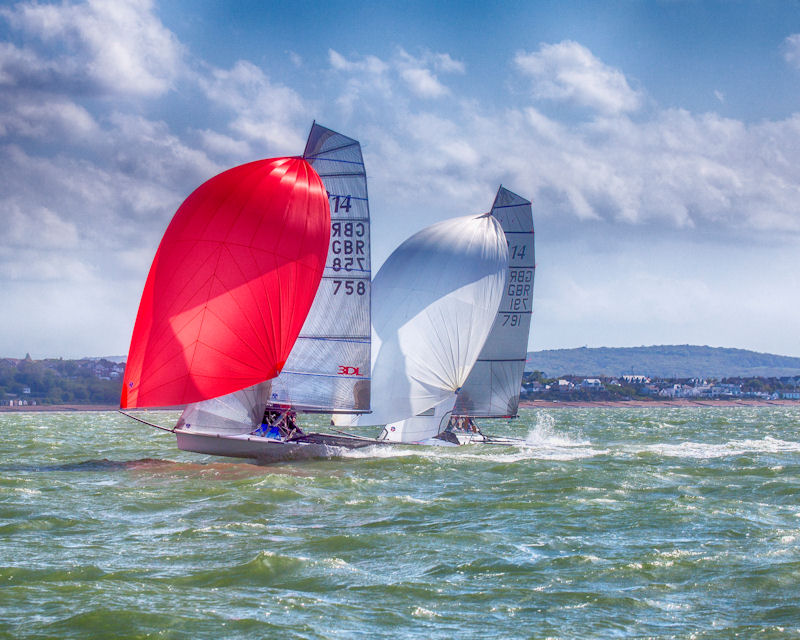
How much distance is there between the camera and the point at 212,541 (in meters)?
12.7

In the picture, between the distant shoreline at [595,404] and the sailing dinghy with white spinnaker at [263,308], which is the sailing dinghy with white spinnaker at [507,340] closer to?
the sailing dinghy with white spinnaker at [263,308]

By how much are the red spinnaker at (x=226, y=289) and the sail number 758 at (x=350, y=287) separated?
170 centimetres

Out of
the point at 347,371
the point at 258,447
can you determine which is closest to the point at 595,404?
the point at 347,371

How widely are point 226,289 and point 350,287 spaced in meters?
4.52

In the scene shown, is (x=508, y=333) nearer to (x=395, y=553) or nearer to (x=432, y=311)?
(x=432, y=311)

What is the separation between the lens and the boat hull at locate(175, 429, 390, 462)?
22134mm

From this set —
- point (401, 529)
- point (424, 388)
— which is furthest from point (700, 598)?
point (424, 388)

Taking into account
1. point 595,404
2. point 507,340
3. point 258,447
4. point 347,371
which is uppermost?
point 507,340

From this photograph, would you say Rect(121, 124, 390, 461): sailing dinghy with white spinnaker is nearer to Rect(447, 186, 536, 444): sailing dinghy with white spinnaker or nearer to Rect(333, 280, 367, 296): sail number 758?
Rect(333, 280, 367, 296): sail number 758

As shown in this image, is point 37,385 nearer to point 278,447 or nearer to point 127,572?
point 278,447

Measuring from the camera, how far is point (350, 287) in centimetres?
2470

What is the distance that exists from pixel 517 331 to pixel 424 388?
7.78 metres

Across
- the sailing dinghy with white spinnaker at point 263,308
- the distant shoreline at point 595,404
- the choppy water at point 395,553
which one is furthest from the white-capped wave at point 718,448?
the distant shoreline at point 595,404

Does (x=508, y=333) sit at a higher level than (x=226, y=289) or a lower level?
lower
